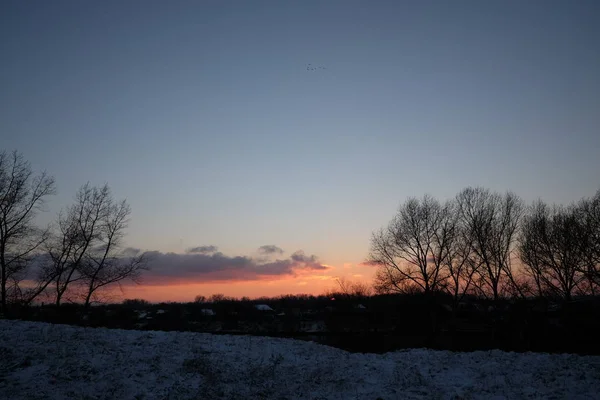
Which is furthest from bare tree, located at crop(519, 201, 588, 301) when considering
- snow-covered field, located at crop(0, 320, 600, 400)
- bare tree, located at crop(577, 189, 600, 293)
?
snow-covered field, located at crop(0, 320, 600, 400)

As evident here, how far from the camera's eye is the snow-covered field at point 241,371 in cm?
1259

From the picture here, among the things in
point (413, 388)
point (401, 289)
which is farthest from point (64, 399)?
point (401, 289)

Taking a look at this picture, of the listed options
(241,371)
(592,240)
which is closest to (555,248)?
(592,240)

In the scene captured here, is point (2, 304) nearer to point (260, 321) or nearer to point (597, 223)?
point (260, 321)

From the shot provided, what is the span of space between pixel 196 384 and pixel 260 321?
44.5 meters

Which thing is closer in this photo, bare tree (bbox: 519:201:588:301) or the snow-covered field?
the snow-covered field

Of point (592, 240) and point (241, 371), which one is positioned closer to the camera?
point (241, 371)

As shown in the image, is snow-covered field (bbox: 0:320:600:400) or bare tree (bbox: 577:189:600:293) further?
bare tree (bbox: 577:189:600:293)

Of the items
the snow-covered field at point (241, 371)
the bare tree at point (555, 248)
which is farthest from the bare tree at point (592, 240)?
the snow-covered field at point (241, 371)

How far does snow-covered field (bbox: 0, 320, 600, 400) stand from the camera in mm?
12586

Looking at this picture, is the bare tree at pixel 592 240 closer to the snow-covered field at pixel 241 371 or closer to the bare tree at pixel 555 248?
the bare tree at pixel 555 248

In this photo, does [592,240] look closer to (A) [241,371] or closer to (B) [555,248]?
(B) [555,248]

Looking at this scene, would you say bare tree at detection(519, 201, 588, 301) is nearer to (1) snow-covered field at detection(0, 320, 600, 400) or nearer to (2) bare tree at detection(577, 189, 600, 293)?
(2) bare tree at detection(577, 189, 600, 293)

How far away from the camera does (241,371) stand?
51.6 ft
